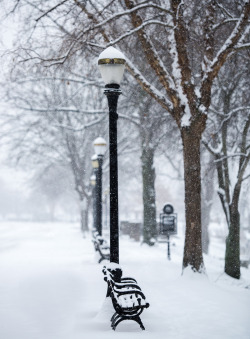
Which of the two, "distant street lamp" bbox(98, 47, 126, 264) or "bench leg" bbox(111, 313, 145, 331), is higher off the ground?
"distant street lamp" bbox(98, 47, 126, 264)

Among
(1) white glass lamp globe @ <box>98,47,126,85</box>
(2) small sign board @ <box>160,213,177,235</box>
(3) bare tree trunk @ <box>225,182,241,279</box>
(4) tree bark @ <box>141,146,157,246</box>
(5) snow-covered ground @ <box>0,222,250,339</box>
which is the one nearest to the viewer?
(5) snow-covered ground @ <box>0,222,250,339</box>

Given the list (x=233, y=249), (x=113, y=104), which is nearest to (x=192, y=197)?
(x=233, y=249)

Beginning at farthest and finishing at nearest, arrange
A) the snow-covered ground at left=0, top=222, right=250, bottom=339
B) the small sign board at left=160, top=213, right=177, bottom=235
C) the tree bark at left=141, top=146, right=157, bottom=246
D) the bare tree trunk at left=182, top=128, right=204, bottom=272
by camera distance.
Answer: the tree bark at left=141, top=146, right=157, bottom=246 → the small sign board at left=160, top=213, right=177, bottom=235 → the bare tree trunk at left=182, top=128, right=204, bottom=272 → the snow-covered ground at left=0, top=222, right=250, bottom=339

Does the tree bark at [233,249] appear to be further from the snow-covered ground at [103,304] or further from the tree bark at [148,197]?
the tree bark at [148,197]

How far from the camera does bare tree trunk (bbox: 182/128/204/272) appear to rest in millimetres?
9398

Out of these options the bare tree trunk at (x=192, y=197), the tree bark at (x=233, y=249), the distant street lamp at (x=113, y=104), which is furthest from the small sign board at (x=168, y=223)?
the distant street lamp at (x=113, y=104)

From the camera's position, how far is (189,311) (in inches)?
265

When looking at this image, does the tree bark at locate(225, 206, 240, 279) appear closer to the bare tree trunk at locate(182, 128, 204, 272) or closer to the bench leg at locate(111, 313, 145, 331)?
the bare tree trunk at locate(182, 128, 204, 272)

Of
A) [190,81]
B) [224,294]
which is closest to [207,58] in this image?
[190,81]

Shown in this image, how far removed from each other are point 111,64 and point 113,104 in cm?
62

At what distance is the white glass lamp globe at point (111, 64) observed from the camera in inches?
245

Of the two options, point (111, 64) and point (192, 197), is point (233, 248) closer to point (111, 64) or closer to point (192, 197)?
point (192, 197)

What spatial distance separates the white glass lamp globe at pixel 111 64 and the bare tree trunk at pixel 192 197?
137 inches

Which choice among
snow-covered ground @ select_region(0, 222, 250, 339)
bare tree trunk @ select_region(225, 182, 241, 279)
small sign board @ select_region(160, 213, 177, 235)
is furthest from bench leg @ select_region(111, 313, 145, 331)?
small sign board @ select_region(160, 213, 177, 235)
